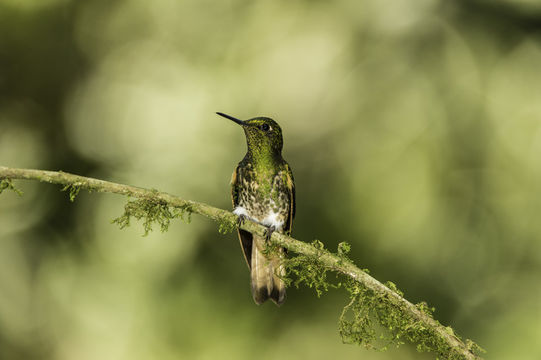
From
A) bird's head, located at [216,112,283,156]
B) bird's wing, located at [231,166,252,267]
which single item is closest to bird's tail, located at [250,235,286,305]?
bird's wing, located at [231,166,252,267]

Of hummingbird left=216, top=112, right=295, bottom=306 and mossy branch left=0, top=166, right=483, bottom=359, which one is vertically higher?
hummingbird left=216, top=112, right=295, bottom=306

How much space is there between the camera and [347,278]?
9.91 feet

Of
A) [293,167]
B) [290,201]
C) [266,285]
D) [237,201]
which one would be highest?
[293,167]

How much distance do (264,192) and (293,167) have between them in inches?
137

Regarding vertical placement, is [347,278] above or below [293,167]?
below

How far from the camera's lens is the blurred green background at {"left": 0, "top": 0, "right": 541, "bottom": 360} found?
7105 mm

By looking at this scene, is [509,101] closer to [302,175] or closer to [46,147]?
[302,175]

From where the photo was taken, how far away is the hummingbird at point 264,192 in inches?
166

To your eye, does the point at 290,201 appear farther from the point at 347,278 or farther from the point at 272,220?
the point at 347,278

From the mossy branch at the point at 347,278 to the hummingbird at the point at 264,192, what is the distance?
3.23 feet

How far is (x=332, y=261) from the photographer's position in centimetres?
300

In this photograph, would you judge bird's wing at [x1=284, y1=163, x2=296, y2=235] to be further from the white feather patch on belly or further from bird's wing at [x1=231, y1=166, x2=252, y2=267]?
bird's wing at [x1=231, y1=166, x2=252, y2=267]

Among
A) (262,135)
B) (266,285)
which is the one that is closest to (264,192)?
(262,135)

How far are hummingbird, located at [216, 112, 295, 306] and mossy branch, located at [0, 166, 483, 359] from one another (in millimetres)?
985
